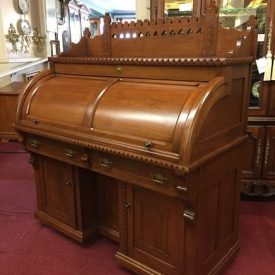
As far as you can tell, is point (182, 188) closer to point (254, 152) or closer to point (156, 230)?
point (156, 230)

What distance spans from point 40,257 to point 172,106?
4.47 ft

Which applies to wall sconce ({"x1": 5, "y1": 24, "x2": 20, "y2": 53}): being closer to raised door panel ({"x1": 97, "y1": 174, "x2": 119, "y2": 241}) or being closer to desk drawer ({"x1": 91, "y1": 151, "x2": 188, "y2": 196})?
raised door panel ({"x1": 97, "y1": 174, "x2": 119, "y2": 241})

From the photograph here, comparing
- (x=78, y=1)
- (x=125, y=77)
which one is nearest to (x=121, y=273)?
(x=125, y=77)

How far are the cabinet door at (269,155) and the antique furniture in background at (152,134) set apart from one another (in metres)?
0.90

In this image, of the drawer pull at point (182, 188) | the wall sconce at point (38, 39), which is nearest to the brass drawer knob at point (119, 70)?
the drawer pull at point (182, 188)

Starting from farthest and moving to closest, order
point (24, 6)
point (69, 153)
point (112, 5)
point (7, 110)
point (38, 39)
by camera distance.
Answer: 1. point (112, 5)
2. point (38, 39)
3. point (24, 6)
4. point (7, 110)
5. point (69, 153)

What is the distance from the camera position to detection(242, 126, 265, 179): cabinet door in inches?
102

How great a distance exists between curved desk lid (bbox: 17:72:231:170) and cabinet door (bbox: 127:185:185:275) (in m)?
0.32

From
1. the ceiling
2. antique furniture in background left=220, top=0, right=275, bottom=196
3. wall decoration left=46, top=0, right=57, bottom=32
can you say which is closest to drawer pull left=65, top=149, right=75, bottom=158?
antique furniture in background left=220, top=0, right=275, bottom=196

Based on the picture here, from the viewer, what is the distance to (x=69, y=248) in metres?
2.11

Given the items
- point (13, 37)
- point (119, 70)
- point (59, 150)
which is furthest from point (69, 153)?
point (13, 37)

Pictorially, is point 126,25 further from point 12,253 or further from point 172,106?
point 12,253

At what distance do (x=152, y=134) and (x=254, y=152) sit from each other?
5.02 ft

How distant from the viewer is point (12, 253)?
2.08 meters
